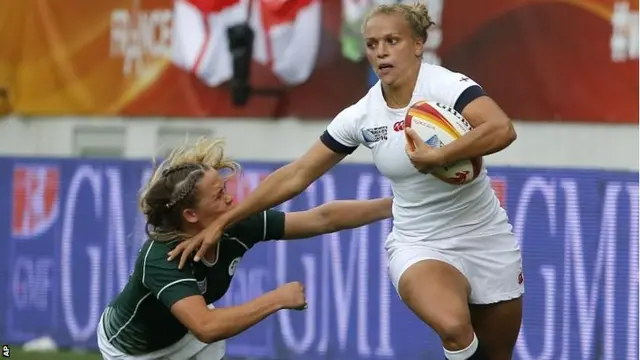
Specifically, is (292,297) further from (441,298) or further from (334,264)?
(334,264)

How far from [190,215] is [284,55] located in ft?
18.3

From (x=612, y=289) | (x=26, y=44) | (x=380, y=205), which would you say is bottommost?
(x=612, y=289)

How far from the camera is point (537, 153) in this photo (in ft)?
32.1

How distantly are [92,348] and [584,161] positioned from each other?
3.52 metres

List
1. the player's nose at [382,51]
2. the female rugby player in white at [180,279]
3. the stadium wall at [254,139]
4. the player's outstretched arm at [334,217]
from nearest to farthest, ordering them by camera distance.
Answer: the female rugby player in white at [180,279] → the player's nose at [382,51] → the player's outstretched arm at [334,217] → the stadium wall at [254,139]

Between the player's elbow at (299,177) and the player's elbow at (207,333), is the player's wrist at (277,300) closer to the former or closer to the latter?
the player's elbow at (207,333)

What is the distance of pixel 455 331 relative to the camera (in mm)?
5297

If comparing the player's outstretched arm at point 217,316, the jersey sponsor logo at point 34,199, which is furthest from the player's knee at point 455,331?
the jersey sponsor logo at point 34,199

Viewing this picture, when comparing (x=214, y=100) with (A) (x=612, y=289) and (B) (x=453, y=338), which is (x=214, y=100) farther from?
(B) (x=453, y=338)

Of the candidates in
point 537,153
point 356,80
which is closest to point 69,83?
point 356,80

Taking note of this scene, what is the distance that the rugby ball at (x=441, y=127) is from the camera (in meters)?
5.31

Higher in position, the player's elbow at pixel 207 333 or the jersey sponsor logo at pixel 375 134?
the jersey sponsor logo at pixel 375 134

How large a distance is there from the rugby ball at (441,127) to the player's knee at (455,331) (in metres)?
0.54

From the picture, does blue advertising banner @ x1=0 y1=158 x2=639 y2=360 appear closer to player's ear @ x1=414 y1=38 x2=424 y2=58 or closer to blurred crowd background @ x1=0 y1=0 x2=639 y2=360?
blurred crowd background @ x1=0 y1=0 x2=639 y2=360
